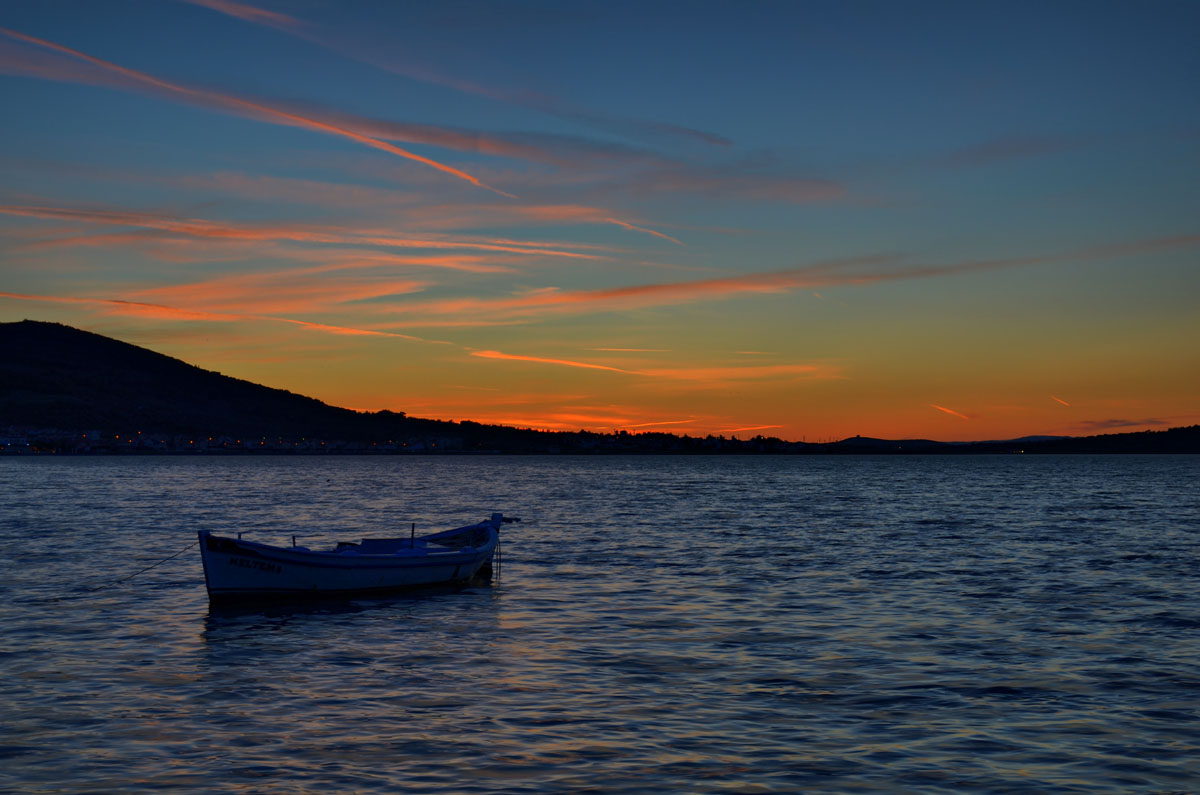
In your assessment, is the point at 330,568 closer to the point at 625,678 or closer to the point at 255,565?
the point at 255,565

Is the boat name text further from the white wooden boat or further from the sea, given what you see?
the sea

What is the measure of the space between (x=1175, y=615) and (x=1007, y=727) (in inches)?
670

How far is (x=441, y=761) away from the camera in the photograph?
15.8m

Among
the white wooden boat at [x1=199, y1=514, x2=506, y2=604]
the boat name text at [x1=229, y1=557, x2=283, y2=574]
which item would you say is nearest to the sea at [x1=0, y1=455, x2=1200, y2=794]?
the white wooden boat at [x1=199, y1=514, x2=506, y2=604]

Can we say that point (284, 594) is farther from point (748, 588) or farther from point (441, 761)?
point (441, 761)

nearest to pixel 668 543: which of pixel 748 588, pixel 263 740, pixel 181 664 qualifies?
pixel 748 588

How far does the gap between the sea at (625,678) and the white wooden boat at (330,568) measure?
→ 29.3 inches

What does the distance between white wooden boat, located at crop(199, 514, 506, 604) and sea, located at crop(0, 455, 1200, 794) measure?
74cm

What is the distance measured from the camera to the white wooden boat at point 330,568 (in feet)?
106

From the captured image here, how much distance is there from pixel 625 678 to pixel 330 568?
15787mm

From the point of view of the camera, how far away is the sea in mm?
15484

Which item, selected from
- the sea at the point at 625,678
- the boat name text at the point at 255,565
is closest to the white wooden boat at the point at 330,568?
the boat name text at the point at 255,565

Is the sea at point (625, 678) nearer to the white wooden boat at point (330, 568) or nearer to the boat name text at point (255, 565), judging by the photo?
the white wooden boat at point (330, 568)

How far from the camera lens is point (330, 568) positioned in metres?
34.3
